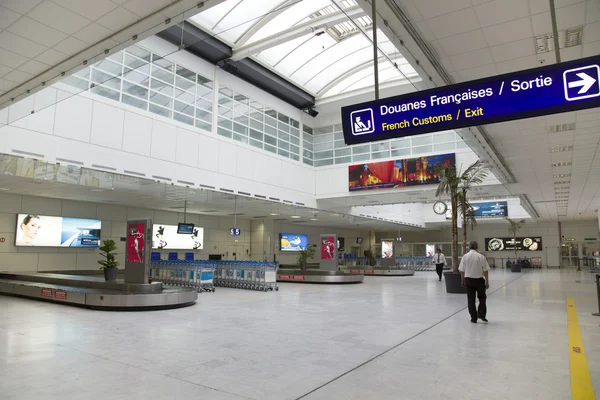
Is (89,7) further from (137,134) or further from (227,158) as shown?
(227,158)

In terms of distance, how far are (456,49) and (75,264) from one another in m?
19.7

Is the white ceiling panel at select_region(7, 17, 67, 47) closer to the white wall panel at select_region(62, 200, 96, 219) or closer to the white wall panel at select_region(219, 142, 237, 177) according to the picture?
the white wall panel at select_region(219, 142, 237, 177)

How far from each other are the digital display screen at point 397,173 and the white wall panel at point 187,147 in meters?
10.7

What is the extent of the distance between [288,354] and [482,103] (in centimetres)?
428

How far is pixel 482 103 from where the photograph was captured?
180 inches

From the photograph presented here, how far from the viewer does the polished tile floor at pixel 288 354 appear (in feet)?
14.0

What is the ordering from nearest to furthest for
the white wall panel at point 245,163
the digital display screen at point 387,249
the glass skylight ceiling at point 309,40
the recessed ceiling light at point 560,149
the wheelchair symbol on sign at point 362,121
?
the wheelchair symbol on sign at point 362,121 < the recessed ceiling light at point 560,149 < the glass skylight ceiling at point 309,40 < the white wall panel at point 245,163 < the digital display screen at point 387,249

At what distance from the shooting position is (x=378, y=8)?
6078mm

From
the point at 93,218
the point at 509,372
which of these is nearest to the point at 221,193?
the point at 93,218

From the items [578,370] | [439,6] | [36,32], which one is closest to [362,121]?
[439,6]

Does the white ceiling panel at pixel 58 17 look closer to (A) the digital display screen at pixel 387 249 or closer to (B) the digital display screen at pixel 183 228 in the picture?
(B) the digital display screen at pixel 183 228

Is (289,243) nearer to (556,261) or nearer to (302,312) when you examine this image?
(302,312)

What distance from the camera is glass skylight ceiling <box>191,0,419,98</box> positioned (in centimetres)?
1841

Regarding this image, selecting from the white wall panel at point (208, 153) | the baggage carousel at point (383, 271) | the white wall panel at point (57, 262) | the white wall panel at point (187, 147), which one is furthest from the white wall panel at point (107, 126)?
the baggage carousel at point (383, 271)
